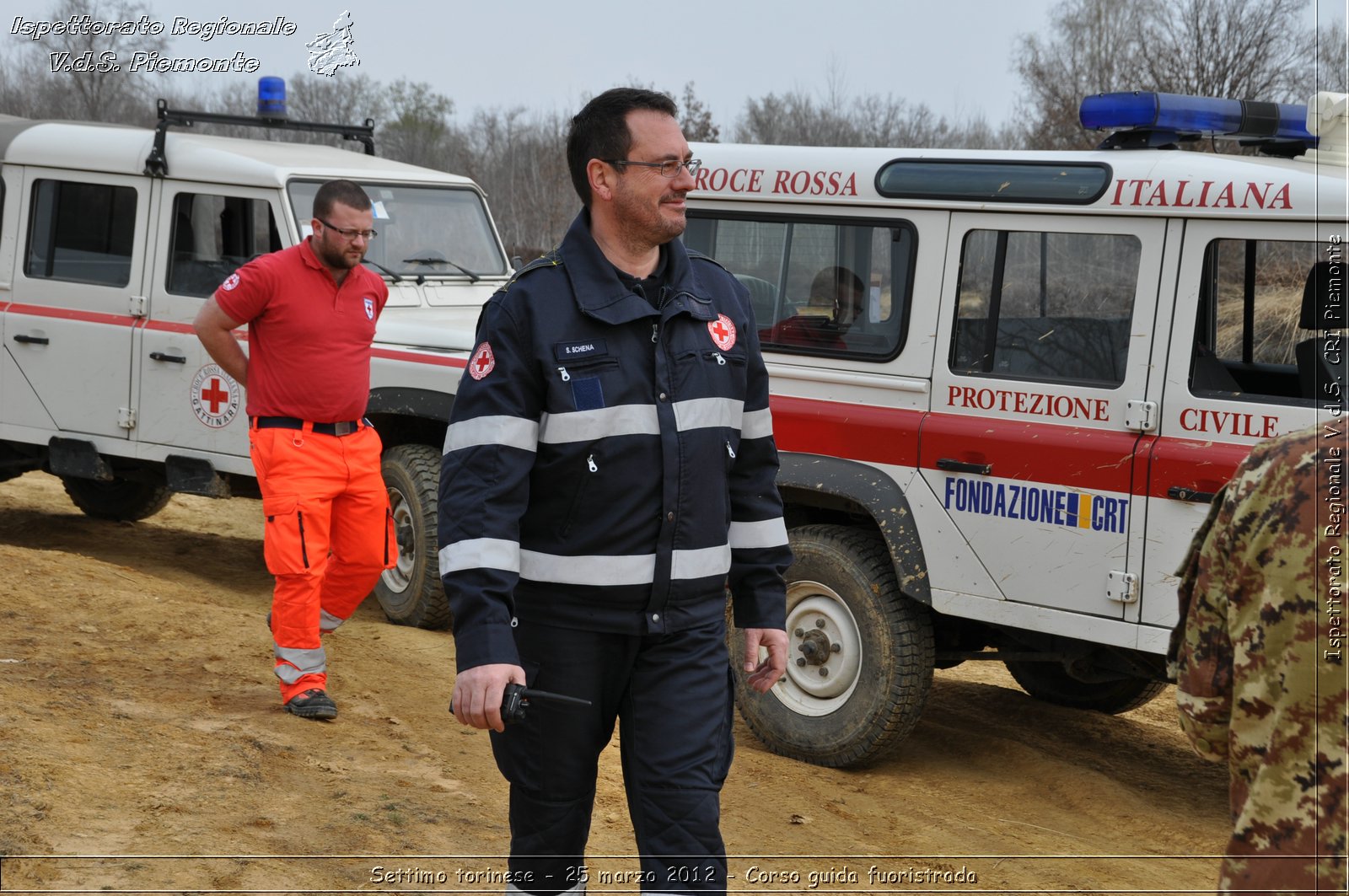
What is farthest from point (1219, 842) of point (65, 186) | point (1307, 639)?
point (65, 186)

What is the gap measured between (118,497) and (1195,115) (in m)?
7.35

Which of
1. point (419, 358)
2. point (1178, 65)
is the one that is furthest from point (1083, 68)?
point (419, 358)

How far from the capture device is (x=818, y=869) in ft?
14.9

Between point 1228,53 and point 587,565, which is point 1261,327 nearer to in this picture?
point 587,565

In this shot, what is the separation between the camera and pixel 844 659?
548 centimetres

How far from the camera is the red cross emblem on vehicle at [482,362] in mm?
2920

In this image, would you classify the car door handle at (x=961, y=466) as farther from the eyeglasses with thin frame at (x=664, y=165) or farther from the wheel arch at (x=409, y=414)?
the wheel arch at (x=409, y=414)

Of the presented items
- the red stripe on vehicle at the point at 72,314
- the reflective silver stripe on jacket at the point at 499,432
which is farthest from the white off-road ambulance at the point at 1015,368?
the red stripe on vehicle at the point at 72,314

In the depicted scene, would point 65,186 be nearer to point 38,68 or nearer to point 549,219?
point 549,219

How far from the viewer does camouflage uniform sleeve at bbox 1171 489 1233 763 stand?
2.10 m

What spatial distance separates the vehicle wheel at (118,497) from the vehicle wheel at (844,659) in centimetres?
545

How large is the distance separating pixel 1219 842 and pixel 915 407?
1840mm

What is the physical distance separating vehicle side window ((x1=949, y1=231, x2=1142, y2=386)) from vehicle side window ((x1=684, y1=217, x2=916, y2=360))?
0.85ft

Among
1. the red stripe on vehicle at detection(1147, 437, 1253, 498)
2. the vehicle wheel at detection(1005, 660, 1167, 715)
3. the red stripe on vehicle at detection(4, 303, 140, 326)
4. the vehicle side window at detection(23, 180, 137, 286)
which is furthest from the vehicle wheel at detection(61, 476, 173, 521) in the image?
the red stripe on vehicle at detection(1147, 437, 1253, 498)
